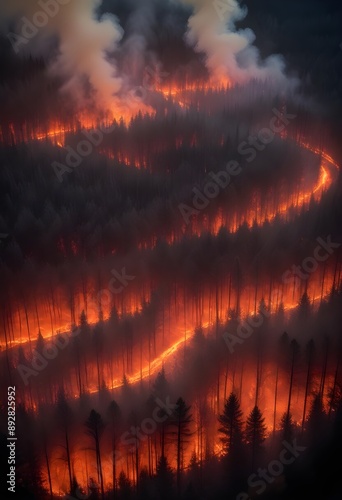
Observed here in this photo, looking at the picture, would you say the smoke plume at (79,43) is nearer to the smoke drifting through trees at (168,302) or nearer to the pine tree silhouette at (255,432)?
the smoke drifting through trees at (168,302)

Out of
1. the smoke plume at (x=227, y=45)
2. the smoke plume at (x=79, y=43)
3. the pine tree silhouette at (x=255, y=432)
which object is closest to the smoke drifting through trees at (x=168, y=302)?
the pine tree silhouette at (x=255, y=432)

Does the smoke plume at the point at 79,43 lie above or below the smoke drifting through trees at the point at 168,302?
above

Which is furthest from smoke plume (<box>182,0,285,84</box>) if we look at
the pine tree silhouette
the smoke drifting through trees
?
the pine tree silhouette

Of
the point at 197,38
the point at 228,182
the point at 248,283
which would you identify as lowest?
the point at 248,283

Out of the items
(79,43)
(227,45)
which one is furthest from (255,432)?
(227,45)

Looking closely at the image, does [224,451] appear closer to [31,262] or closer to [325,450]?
[325,450]

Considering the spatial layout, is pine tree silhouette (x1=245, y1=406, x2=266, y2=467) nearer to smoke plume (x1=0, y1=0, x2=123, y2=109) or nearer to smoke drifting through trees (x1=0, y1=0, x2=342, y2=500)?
smoke drifting through trees (x1=0, y1=0, x2=342, y2=500)

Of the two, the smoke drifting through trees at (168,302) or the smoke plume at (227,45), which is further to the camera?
the smoke plume at (227,45)

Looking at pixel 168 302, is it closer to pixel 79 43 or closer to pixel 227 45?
pixel 79 43

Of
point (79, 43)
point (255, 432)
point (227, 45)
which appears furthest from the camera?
point (227, 45)

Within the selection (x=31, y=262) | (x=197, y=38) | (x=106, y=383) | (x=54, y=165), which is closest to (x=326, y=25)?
(x=197, y=38)

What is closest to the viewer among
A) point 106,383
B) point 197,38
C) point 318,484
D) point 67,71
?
point 318,484
